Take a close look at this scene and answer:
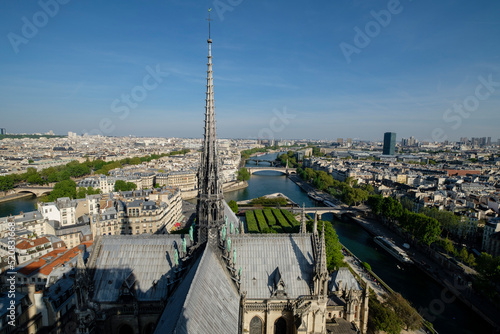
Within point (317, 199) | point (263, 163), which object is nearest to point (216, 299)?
point (317, 199)

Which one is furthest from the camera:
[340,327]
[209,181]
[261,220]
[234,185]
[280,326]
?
[234,185]

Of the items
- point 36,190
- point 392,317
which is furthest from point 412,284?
point 36,190

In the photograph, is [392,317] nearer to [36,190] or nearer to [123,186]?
[123,186]

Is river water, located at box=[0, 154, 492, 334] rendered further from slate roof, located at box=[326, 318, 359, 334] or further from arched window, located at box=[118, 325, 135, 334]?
arched window, located at box=[118, 325, 135, 334]

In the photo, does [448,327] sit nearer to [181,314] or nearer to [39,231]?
[181,314]

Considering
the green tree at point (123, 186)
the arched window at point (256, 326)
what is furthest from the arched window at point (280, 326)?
the green tree at point (123, 186)

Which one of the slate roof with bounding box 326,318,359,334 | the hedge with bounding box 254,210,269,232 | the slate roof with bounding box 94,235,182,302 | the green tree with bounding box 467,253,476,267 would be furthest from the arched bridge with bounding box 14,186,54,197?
the green tree with bounding box 467,253,476,267

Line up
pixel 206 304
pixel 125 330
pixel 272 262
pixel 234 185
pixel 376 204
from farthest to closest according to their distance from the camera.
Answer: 1. pixel 234 185
2. pixel 376 204
3. pixel 272 262
4. pixel 125 330
5. pixel 206 304
